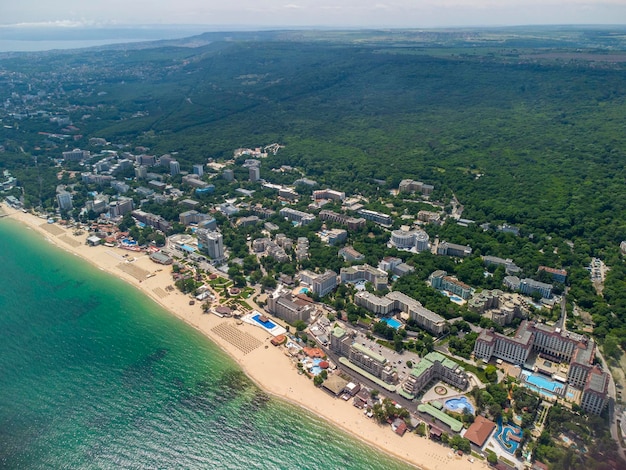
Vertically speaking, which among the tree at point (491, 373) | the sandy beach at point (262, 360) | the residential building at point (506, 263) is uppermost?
the residential building at point (506, 263)

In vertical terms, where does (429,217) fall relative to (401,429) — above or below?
above

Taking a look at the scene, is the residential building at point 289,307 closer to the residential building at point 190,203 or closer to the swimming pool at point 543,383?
the swimming pool at point 543,383

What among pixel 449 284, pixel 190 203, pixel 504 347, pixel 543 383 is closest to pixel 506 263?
pixel 449 284

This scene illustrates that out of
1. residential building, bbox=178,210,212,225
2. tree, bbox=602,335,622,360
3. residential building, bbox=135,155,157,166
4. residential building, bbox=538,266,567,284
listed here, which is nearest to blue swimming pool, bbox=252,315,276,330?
residential building, bbox=178,210,212,225

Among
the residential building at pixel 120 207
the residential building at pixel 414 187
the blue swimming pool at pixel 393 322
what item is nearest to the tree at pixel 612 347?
the blue swimming pool at pixel 393 322

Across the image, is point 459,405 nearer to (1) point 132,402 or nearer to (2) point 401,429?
(2) point 401,429

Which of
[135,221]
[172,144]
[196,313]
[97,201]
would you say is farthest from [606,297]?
[172,144]

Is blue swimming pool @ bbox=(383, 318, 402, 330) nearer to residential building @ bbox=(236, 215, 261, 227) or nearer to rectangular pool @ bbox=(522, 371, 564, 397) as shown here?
rectangular pool @ bbox=(522, 371, 564, 397)
